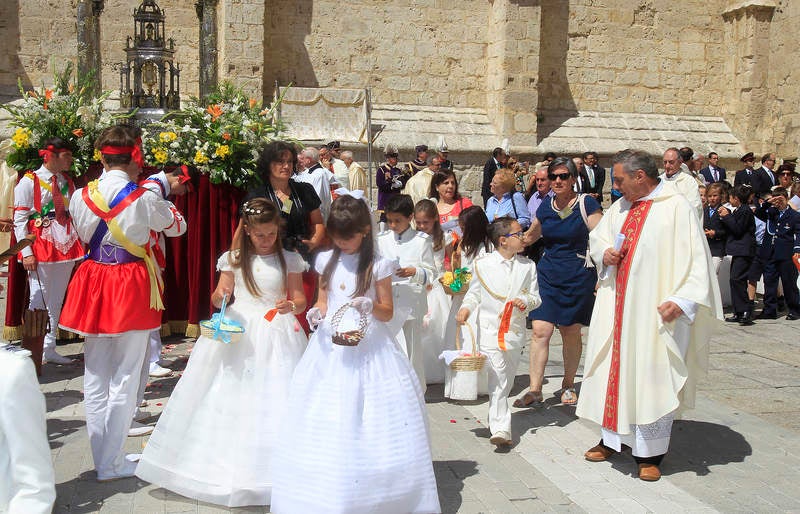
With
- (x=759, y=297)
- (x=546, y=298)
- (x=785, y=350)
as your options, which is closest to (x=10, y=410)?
(x=546, y=298)

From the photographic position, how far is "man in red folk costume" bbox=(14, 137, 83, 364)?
666 cm

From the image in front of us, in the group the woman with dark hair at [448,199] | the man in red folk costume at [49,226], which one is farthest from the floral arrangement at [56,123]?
the woman with dark hair at [448,199]

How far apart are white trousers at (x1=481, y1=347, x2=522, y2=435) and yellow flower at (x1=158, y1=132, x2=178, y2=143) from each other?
11.6 ft

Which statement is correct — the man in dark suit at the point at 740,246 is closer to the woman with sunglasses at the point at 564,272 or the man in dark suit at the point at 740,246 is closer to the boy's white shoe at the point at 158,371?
the woman with sunglasses at the point at 564,272

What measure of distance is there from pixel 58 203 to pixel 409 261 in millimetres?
2983

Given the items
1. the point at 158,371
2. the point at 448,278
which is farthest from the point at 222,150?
the point at 448,278

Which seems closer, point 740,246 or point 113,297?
point 113,297

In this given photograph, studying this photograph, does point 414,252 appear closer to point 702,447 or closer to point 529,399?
point 529,399

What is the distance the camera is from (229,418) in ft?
13.9

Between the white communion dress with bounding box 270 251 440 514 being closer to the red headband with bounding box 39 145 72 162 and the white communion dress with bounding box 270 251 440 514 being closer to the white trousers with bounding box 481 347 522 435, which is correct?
the white trousers with bounding box 481 347 522 435

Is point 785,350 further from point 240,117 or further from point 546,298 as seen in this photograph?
point 240,117

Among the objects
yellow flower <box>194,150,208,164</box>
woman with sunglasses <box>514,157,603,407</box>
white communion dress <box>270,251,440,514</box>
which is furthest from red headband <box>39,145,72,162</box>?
woman with sunglasses <box>514,157,603,407</box>

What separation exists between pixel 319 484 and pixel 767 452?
3.18 metres

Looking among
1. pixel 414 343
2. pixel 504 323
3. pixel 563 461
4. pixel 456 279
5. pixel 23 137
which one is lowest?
pixel 563 461
